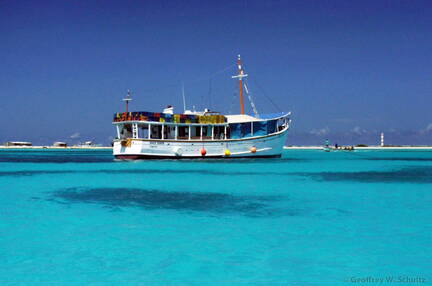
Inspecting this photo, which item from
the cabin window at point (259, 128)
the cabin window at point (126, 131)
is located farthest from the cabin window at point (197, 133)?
the cabin window at point (126, 131)

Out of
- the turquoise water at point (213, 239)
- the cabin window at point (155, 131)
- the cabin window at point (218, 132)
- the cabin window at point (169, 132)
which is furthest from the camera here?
the cabin window at point (218, 132)

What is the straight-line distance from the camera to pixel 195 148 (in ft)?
145

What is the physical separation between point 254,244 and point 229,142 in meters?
36.0

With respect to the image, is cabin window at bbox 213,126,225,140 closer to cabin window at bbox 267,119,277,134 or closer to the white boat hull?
the white boat hull

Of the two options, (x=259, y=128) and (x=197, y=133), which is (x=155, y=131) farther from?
(x=259, y=128)

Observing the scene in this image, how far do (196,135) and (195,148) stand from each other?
2.18 m

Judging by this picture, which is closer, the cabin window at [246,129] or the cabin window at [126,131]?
the cabin window at [126,131]

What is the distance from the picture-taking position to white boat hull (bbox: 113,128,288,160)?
42.2 meters

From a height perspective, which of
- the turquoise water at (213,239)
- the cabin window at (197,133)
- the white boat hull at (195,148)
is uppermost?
the cabin window at (197,133)

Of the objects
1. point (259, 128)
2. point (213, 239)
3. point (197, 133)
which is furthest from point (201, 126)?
point (213, 239)

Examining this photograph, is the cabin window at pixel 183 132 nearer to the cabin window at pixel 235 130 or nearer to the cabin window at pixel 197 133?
the cabin window at pixel 197 133

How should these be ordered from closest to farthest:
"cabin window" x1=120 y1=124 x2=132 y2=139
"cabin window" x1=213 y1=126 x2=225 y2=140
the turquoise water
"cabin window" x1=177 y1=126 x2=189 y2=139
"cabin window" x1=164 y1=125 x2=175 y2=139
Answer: the turquoise water, "cabin window" x1=120 y1=124 x2=132 y2=139, "cabin window" x1=164 y1=125 x2=175 y2=139, "cabin window" x1=177 y1=126 x2=189 y2=139, "cabin window" x1=213 y1=126 x2=225 y2=140

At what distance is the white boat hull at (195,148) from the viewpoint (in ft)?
138

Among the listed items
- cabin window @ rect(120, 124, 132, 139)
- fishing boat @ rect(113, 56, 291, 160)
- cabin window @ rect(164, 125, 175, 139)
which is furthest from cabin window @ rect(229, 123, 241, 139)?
cabin window @ rect(120, 124, 132, 139)
